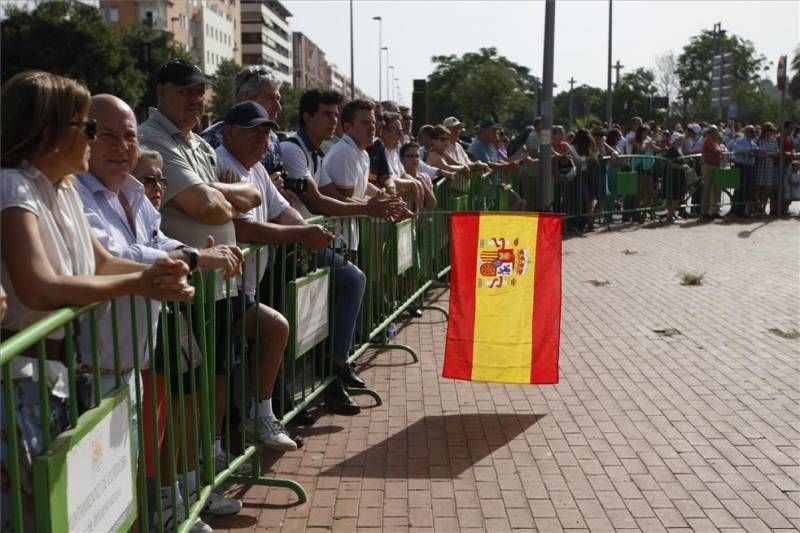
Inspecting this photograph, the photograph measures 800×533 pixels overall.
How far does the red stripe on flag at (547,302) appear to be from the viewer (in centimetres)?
635

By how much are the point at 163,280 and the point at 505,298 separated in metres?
3.70

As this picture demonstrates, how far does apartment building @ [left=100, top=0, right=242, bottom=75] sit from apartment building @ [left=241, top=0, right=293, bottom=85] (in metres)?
5.93

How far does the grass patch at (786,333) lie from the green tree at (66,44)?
53.2 metres

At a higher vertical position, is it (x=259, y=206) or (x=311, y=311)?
(x=259, y=206)

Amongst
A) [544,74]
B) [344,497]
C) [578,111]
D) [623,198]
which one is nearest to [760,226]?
[623,198]

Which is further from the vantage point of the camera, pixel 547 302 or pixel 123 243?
pixel 547 302

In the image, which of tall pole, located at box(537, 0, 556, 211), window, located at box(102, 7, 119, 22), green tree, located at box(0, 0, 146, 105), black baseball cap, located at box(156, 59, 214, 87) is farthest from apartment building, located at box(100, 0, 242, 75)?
Answer: black baseball cap, located at box(156, 59, 214, 87)

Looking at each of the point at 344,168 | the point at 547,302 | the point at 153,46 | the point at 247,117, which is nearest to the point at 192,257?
the point at 247,117

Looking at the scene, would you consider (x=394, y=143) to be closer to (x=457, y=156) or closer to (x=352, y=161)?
(x=352, y=161)

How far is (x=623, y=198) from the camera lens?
1942 centimetres

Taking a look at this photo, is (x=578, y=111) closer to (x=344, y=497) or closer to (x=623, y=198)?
(x=623, y=198)

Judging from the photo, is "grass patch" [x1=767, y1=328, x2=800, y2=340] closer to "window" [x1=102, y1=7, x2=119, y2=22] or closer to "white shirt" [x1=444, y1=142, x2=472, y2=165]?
"white shirt" [x1=444, y1=142, x2=472, y2=165]

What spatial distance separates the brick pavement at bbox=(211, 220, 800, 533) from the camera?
4.55 metres

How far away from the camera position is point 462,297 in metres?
6.52
